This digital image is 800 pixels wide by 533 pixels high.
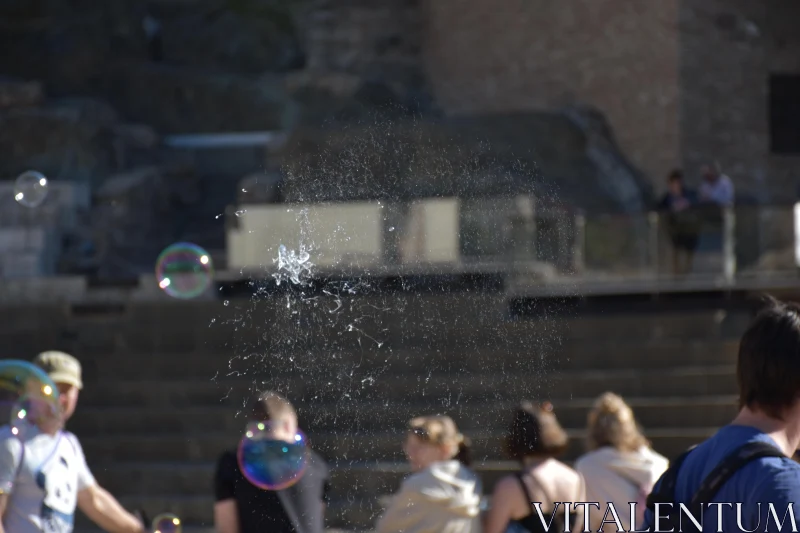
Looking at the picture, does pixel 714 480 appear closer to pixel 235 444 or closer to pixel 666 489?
pixel 666 489

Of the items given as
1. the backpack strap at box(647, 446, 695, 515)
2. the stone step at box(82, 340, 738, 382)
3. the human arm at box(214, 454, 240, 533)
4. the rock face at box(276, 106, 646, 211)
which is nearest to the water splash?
the human arm at box(214, 454, 240, 533)

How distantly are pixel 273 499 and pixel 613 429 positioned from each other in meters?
1.41

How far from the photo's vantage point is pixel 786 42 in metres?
21.3

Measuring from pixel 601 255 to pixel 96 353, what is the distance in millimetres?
4207

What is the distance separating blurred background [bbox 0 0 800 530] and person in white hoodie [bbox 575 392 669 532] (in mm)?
745

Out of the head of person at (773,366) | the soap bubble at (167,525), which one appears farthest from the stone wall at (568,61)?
the head of person at (773,366)

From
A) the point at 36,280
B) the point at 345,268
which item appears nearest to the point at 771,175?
the point at 36,280

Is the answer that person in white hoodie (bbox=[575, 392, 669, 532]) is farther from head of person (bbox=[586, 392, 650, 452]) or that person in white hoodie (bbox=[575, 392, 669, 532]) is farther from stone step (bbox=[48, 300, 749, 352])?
stone step (bbox=[48, 300, 749, 352])

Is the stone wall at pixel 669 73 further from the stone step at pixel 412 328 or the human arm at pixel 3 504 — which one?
the human arm at pixel 3 504

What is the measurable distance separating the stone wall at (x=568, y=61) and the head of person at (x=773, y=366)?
60.7 ft

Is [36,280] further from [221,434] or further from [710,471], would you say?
[710,471]

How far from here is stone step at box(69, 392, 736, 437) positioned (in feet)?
25.2

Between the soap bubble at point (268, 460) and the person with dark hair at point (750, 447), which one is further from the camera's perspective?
the soap bubble at point (268, 460)

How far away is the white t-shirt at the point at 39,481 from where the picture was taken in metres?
4.16
